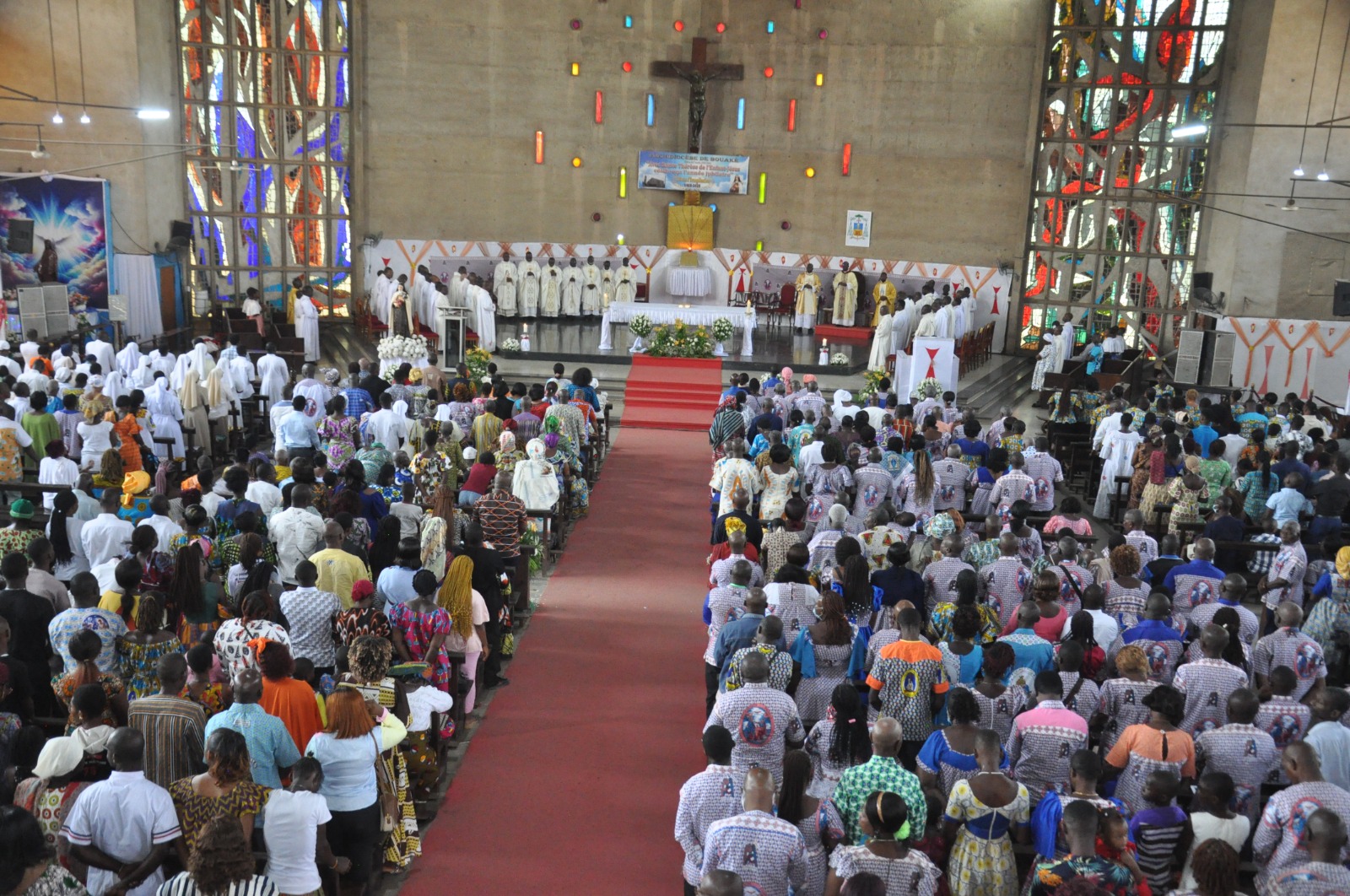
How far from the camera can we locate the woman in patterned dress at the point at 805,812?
5.16 meters

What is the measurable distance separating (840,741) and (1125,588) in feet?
9.69

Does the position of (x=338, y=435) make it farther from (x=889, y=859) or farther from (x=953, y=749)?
(x=889, y=859)

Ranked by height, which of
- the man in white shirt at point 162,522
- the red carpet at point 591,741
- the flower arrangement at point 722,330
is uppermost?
the flower arrangement at point 722,330

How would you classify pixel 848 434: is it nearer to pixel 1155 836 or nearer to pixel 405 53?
pixel 1155 836

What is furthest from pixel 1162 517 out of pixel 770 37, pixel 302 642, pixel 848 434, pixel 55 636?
pixel 770 37

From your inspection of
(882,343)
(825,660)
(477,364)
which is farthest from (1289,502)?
(477,364)

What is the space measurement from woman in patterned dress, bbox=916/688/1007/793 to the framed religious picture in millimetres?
20140

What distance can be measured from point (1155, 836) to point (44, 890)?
4.83 m

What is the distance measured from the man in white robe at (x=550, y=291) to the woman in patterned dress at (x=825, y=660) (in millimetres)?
18547

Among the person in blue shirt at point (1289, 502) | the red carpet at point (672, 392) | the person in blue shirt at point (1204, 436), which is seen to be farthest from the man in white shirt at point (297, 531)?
the red carpet at point (672, 392)

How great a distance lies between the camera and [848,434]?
11898 mm

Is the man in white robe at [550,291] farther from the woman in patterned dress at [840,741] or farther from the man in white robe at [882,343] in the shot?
the woman in patterned dress at [840,741]

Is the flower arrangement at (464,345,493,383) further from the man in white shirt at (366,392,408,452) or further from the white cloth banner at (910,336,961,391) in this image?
the white cloth banner at (910,336,961,391)

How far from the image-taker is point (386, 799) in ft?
19.7
